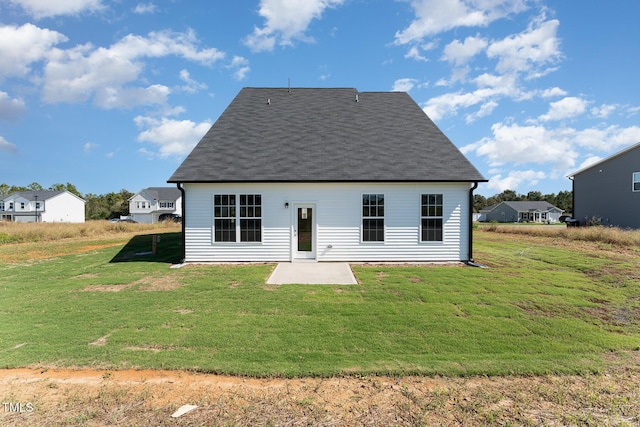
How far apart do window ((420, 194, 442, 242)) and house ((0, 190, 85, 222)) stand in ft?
237

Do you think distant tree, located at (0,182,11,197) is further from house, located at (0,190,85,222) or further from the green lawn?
the green lawn

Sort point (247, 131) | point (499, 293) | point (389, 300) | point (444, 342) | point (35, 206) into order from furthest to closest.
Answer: point (35, 206), point (247, 131), point (499, 293), point (389, 300), point (444, 342)

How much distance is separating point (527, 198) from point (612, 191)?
251 ft

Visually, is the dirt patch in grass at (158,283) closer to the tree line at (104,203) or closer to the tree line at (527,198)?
the tree line at (104,203)

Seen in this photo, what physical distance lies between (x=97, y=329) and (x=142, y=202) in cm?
6447

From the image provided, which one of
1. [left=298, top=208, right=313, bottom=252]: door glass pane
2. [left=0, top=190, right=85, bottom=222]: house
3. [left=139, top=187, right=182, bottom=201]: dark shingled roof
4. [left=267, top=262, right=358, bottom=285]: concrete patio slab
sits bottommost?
[left=267, top=262, right=358, bottom=285]: concrete patio slab

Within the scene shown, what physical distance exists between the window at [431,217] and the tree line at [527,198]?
79.5m

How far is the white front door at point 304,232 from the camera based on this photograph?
11.5m

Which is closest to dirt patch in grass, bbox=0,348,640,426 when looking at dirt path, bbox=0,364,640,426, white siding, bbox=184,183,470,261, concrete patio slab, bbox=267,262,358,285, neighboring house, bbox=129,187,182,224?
dirt path, bbox=0,364,640,426

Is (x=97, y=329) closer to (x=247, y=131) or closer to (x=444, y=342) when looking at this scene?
(x=444, y=342)

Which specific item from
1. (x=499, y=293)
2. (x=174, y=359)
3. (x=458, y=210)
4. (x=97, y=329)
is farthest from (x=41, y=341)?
(x=458, y=210)

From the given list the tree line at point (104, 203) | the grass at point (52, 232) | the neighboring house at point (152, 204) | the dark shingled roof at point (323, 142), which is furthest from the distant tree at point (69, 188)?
the dark shingled roof at point (323, 142)

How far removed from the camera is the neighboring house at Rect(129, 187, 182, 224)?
59.3m

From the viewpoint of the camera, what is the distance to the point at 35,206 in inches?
2259
